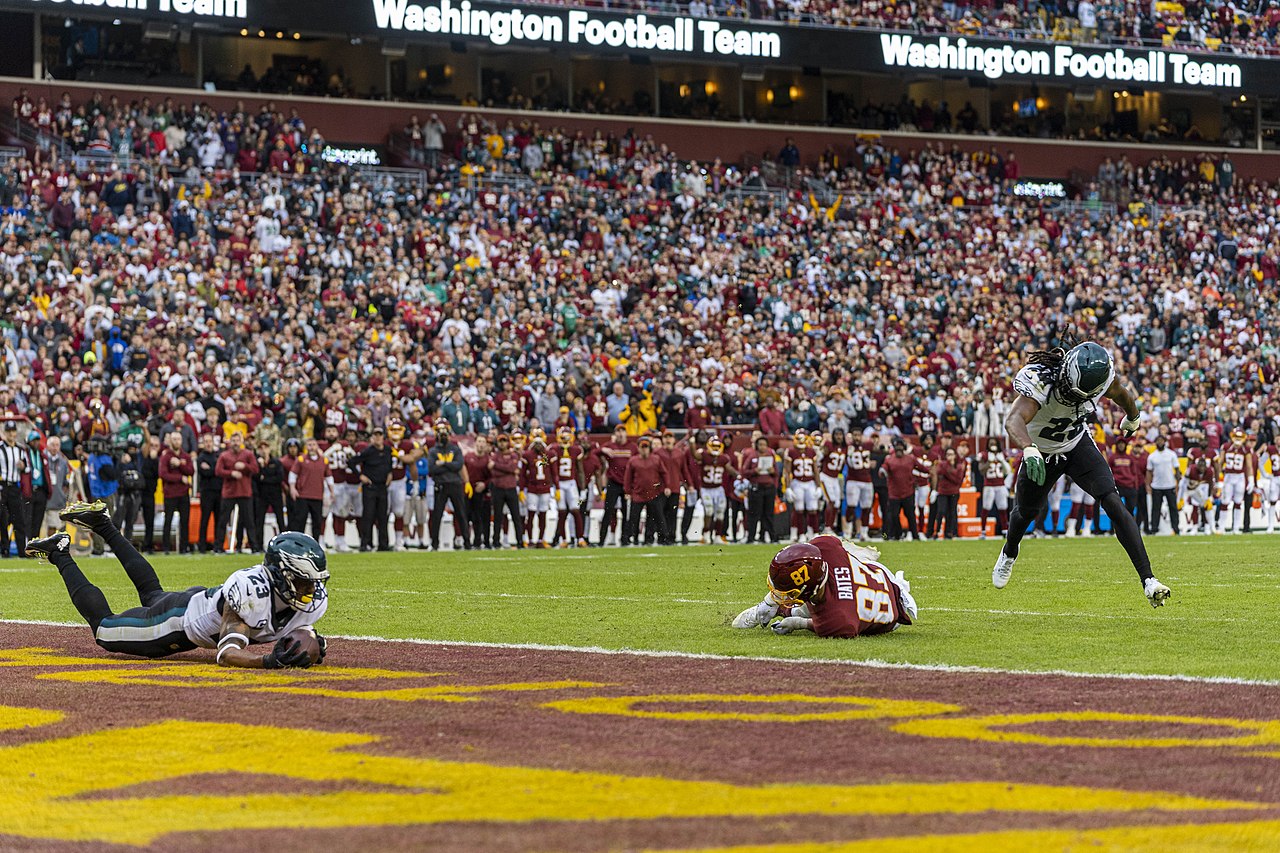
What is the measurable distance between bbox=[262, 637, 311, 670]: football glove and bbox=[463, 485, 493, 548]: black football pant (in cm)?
1384

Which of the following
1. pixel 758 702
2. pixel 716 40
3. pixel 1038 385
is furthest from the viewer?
pixel 716 40

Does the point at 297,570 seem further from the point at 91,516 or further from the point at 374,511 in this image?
the point at 374,511

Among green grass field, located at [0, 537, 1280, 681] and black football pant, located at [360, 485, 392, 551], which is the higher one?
black football pant, located at [360, 485, 392, 551]

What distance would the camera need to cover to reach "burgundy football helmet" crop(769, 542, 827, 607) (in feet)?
29.6

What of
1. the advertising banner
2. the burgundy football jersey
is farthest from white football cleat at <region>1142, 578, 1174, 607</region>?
the advertising banner

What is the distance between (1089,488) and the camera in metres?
10.8

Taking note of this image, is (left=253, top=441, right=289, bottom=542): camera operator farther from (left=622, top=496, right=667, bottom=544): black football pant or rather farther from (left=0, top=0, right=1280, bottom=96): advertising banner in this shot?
(left=0, top=0, right=1280, bottom=96): advertising banner

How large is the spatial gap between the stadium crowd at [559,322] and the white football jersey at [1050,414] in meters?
12.0

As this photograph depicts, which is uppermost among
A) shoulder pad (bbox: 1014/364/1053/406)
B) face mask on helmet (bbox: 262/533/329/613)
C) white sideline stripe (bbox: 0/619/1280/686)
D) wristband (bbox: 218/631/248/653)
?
shoulder pad (bbox: 1014/364/1053/406)

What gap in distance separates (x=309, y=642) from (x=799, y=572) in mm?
2517

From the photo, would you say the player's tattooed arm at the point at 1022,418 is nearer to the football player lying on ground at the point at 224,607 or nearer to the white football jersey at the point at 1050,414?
the white football jersey at the point at 1050,414

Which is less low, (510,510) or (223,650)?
(510,510)

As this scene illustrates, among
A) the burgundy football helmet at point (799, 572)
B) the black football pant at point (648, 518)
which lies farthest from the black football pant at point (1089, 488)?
the black football pant at point (648, 518)

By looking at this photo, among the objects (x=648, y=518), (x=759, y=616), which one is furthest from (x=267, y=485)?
(x=759, y=616)
